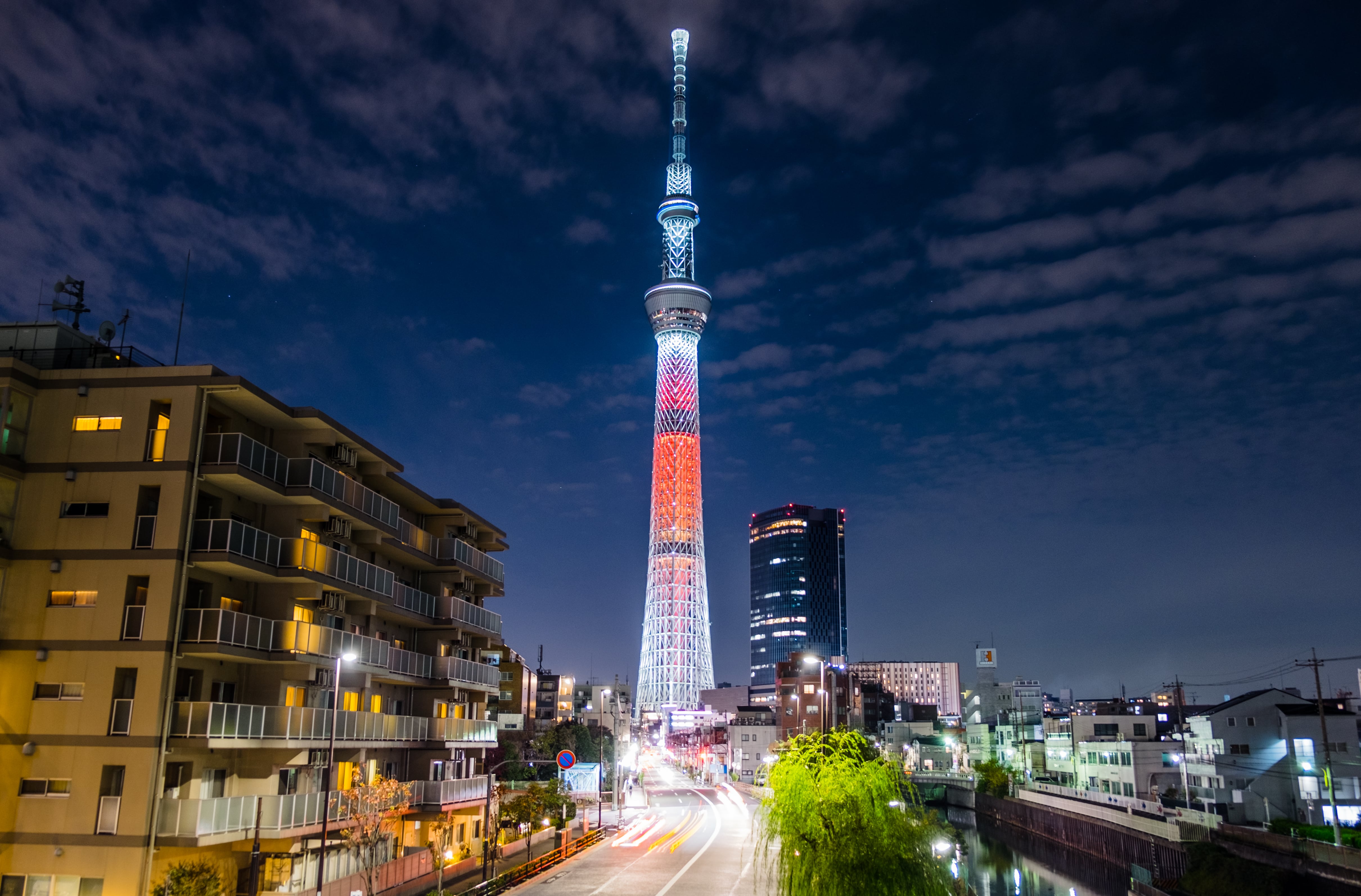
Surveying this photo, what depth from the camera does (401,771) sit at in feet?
113

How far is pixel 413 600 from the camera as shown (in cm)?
3609

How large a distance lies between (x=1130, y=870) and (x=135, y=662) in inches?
1923

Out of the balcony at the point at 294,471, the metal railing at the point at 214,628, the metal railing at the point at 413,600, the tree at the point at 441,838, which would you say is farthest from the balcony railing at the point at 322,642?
the tree at the point at 441,838

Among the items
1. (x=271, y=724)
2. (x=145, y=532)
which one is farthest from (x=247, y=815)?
(x=145, y=532)

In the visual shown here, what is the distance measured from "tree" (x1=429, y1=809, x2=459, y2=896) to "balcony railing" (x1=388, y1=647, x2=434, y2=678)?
4.89 metres

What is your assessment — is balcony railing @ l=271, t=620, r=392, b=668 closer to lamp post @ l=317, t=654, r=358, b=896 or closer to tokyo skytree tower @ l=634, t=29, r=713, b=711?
lamp post @ l=317, t=654, r=358, b=896

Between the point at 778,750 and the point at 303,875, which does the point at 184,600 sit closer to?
the point at 303,875

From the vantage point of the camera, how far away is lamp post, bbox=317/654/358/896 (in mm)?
23156

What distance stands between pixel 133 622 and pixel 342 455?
797 cm

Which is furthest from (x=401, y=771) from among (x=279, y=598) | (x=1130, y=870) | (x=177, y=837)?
(x=1130, y=870)

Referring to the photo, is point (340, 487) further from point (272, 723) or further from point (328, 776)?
point (328, 776)

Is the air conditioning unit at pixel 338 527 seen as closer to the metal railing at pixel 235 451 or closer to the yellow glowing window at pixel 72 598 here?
the metal railing at pixel 235 451

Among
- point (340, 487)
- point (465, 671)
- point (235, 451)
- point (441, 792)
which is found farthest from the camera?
point (465, 671)

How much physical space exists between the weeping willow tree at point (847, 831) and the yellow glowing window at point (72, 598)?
54.3ft
